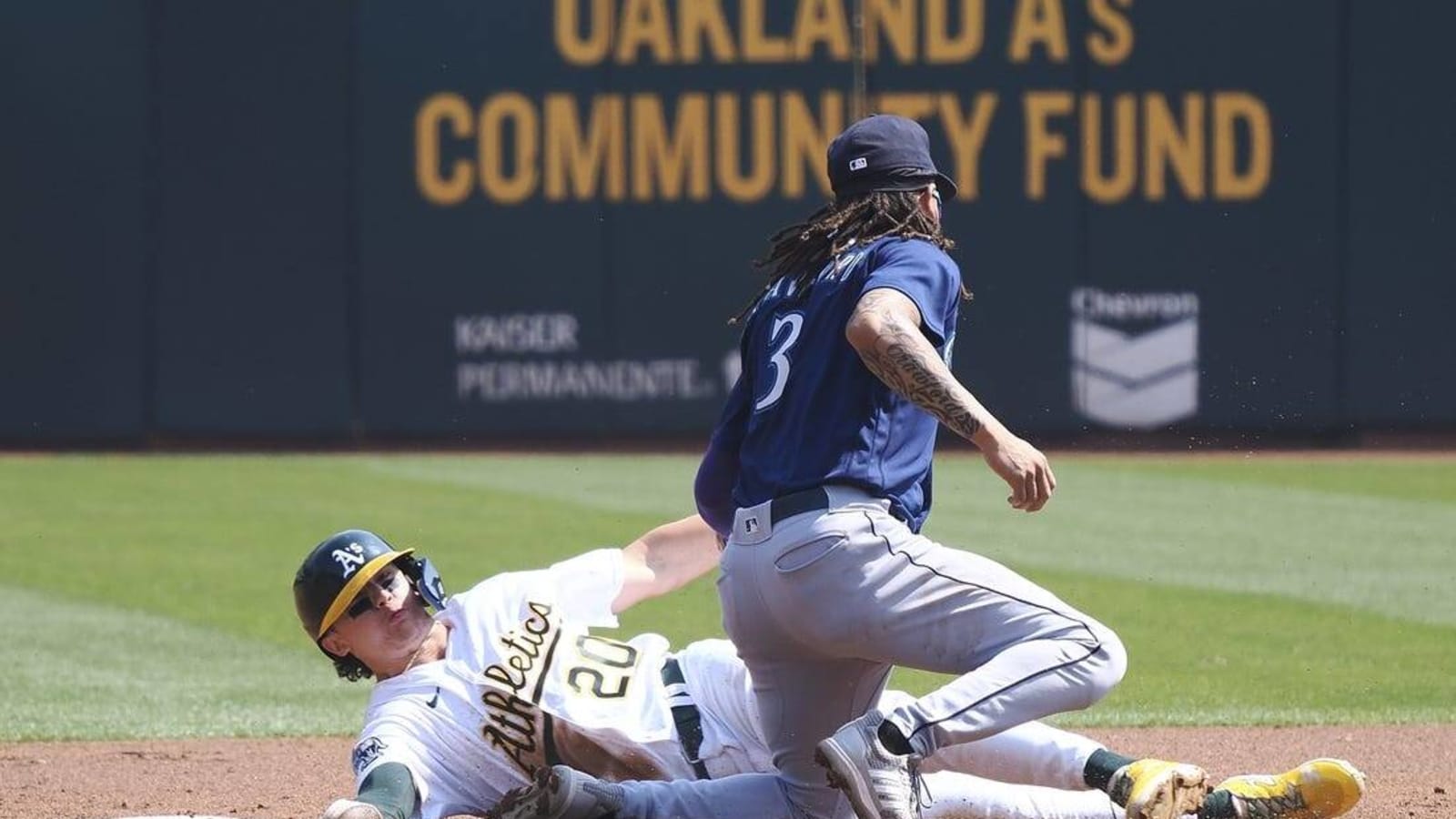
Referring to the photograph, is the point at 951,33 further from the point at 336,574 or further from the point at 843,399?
the point at 843,399

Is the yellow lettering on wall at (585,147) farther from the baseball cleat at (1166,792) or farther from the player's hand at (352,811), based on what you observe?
the baseball cleat at (1166,792)

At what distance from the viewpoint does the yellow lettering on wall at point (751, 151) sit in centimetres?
1667

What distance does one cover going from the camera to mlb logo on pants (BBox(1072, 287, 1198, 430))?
16.5m

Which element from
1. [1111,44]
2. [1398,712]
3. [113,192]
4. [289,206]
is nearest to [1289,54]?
[1111,44]

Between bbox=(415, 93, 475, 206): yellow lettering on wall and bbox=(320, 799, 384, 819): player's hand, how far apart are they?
12.5m

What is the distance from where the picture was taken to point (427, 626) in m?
5.23

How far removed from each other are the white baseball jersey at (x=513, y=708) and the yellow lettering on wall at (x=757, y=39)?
11695mm

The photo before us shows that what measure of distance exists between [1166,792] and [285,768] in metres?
2.91

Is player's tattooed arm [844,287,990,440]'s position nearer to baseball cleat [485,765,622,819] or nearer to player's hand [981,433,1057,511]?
player's hand [981,433,1057,511]

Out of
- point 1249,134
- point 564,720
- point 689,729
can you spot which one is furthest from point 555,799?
point 1249,134

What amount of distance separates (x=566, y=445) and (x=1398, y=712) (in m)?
10.7

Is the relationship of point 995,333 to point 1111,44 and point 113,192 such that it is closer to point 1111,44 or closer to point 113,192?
point 1111,44

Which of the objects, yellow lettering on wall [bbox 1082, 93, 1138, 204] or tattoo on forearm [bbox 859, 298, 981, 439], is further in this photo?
yellow lettering on wall [bbox 1082, 93, 1138, 204]

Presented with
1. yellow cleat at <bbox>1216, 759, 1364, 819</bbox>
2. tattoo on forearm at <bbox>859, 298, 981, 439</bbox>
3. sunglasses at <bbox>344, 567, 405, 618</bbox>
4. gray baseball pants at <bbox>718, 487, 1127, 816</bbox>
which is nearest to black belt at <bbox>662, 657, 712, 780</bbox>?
sunglasses at <bbox>344, 567, 405, 618</bbox>
